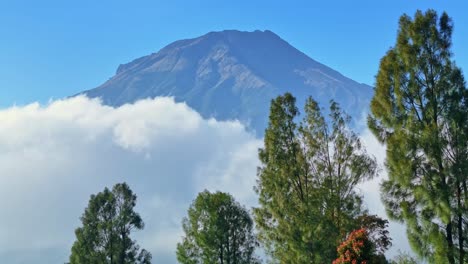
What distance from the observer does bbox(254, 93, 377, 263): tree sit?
29.6 metres

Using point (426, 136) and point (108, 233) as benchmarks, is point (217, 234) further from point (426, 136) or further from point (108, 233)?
point (426, 136)

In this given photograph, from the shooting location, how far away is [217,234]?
147 feet

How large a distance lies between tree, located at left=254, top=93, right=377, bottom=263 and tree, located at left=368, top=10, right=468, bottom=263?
22.8 ft

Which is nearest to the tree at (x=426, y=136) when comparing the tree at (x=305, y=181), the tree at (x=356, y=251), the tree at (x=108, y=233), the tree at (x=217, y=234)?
the tree at (x=356, y=251)

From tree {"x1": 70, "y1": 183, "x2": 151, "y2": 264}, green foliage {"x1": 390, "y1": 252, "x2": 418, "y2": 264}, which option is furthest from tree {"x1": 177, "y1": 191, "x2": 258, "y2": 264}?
green foliage {"x1": 390, "y1": 252, "x2": 418, "y2": 264}

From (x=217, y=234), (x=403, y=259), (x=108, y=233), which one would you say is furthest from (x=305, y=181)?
(x=108, y=233)

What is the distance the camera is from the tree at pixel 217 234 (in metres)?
44.6

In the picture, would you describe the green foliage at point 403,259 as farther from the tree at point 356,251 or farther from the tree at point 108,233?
the tree at point 108,233

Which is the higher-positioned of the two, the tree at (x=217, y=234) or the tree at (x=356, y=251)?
the tree at (x=217, y=234)

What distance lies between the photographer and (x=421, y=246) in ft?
74.3

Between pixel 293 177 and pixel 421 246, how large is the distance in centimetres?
980

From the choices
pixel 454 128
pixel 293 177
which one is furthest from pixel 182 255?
pixel 454 128

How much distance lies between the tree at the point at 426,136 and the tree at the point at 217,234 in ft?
76.5

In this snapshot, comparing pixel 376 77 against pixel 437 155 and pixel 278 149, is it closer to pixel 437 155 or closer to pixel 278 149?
pixel 437 155
